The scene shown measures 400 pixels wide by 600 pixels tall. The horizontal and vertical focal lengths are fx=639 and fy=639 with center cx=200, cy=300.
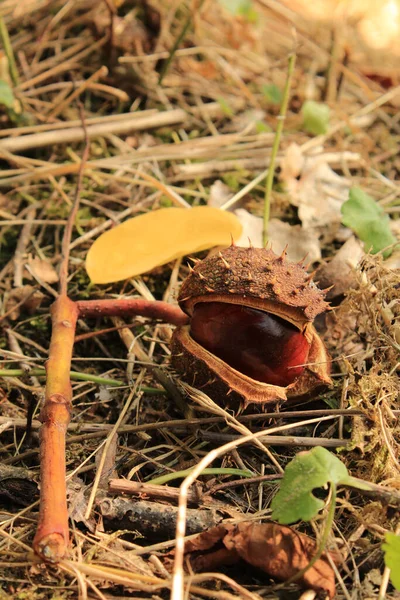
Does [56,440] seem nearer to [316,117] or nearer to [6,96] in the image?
[6,96]

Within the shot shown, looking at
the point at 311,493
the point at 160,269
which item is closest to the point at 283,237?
the point at 160,269

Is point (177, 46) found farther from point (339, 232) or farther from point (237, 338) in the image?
point (237, 338)

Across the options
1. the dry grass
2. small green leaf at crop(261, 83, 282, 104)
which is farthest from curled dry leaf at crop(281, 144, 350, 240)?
small green leaf at crop(261, 83, 282, 104)

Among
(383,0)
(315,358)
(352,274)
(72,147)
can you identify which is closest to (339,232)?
(352,274)

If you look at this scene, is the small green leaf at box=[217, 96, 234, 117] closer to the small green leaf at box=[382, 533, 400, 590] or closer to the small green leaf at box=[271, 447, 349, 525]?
the small green leaf at box=[271, 447, 349, 525]

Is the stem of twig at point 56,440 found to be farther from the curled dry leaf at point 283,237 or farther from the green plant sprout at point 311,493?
the curled dry leaf at point 283,237
